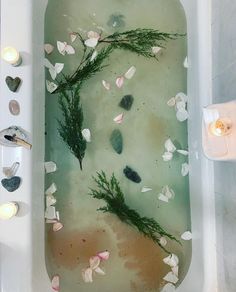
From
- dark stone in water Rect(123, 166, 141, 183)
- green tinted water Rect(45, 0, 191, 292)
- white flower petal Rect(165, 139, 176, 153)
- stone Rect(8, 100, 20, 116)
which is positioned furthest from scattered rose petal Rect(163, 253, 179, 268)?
stone Rect(8, 100, 20, 116)

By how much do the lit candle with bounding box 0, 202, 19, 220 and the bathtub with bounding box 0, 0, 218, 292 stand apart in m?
0.03

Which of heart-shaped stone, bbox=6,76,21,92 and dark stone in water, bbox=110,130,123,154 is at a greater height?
heart-shaped stone, bbox=6,76,21,92

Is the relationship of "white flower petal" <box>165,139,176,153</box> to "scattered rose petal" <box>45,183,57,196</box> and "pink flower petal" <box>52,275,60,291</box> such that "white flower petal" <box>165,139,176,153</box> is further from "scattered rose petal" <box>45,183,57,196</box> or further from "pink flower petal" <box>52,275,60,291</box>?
"pink flower petal" <box>52,275,60,291</box>

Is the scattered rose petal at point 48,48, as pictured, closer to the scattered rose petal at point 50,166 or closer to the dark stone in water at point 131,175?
the scattered rose petal at point 50,166

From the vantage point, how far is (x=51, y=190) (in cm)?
162

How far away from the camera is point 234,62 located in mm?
1282

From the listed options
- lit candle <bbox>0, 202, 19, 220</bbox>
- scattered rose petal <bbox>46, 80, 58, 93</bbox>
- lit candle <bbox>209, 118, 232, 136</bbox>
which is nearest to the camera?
lit candle <bbox>209, 118, 232, 136</bbox>

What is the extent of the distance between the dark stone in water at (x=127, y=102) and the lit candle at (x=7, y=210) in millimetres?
692

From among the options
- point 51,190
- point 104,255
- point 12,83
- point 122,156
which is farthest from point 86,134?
point 104,255

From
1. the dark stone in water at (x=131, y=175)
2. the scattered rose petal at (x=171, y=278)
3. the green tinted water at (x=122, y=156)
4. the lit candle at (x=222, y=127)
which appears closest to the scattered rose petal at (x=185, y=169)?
the green tinted water at (x=122, y=156)

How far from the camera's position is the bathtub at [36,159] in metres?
1.35

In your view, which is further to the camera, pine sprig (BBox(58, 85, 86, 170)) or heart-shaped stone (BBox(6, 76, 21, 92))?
pine sprig (BBox(58, 85, 86, 170))

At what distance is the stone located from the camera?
4.50 feet

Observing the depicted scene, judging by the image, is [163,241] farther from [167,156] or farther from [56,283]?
[56,283]
